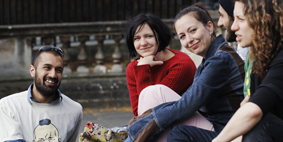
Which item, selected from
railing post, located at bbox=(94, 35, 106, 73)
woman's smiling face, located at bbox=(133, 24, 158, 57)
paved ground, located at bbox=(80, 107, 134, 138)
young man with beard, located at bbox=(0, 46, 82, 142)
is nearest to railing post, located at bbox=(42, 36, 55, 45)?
railing post, located at bbox=(94, 35, 106, 73)

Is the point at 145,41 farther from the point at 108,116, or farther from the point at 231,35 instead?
the point at 108,116

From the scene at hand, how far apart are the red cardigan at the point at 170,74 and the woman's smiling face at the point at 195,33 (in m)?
0.30

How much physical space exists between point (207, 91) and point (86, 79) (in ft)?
13.9

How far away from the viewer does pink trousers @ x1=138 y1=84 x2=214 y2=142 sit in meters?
2.25

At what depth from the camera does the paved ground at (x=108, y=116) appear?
14.7 ft

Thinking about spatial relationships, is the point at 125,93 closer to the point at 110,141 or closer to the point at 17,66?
the point at 17,66

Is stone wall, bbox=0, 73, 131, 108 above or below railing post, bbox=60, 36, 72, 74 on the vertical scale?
below

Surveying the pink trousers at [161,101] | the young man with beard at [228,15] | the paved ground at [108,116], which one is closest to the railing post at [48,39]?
the paved ground at [108,116]

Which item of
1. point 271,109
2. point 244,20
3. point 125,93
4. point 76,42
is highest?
point 244,20

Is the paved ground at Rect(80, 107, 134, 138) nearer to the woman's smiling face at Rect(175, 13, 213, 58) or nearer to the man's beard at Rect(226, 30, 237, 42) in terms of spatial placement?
the woman's smiling face at Rect(175, 13, 213, 58)

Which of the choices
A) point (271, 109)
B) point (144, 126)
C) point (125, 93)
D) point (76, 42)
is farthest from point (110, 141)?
point (76, 42)

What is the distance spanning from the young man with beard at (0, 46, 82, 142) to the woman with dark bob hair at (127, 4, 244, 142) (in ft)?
2.35

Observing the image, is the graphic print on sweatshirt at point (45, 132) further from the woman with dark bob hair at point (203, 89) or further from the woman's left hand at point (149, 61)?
the woman's left hand at point (149, 61)

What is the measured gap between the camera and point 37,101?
2.68 metres
